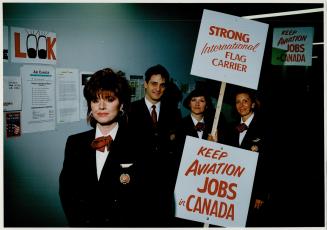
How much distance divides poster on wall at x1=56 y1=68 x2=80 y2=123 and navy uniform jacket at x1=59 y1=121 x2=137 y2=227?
43 cm

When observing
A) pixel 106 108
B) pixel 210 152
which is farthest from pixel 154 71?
pixel 210 152

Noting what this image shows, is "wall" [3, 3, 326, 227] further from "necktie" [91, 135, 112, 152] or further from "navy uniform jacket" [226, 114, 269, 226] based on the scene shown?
"necktie" [91, 135, 112, 152]

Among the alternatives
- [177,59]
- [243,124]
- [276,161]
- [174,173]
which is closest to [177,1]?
[177,59]

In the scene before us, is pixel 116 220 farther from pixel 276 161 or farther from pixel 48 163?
pixel 276 161

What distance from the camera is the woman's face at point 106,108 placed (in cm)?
279

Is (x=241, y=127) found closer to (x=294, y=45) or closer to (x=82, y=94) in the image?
(x=294, y=45)

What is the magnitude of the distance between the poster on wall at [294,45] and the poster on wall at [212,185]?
1408 millimetres

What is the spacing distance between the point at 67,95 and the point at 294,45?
235cm

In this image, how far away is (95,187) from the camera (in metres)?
2.65

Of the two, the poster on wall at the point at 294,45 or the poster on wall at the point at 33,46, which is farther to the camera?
the poster on wall at the point at 294,45

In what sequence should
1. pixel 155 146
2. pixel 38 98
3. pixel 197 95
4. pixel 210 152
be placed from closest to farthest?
pixel 210 152, pixel 38 98, pixel 155 146, pixel 197 95

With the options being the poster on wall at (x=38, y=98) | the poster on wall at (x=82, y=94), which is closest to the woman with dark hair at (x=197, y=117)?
the poster on wall at (x=82, y=94)

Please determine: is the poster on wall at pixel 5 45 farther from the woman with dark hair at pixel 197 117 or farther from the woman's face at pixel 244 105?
the woman's face at pixel 244 105

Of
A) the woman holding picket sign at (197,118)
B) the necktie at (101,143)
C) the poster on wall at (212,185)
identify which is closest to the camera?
the poster on wall at (212,185)
